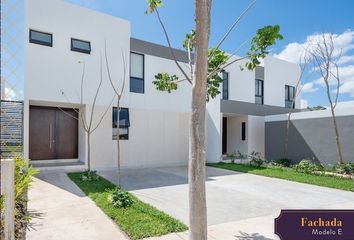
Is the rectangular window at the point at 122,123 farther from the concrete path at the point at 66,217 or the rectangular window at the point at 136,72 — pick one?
the concrete path at the point at 66,217

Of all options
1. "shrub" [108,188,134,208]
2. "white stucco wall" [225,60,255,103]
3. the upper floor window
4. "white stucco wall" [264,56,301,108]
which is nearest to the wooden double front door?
"shrub" [108,188,134,208]

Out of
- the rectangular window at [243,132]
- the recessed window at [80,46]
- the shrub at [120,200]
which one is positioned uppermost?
the recessed window at [80,46]

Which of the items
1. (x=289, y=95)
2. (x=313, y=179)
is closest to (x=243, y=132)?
(x=289, y=95)

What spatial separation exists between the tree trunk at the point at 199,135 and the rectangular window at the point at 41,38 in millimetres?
8470

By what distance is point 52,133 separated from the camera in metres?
11.1

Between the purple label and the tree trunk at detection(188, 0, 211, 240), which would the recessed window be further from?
the purple label

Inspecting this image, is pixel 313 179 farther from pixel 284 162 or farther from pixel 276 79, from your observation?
pixel 276 79

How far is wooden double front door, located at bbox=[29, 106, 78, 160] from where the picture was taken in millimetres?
10688

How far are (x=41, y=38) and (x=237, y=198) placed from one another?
9090 mm

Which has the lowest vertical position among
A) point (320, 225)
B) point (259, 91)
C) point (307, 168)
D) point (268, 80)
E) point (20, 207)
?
point (307, 168)

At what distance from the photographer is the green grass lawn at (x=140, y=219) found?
4281 millimetres

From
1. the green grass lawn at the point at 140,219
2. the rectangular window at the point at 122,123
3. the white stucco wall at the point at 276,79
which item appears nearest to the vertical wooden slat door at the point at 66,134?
the rectangular window at the point at 122,123

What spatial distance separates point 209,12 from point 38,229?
14.8ft

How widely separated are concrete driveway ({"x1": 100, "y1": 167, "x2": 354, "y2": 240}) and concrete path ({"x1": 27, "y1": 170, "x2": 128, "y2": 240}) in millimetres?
1323
